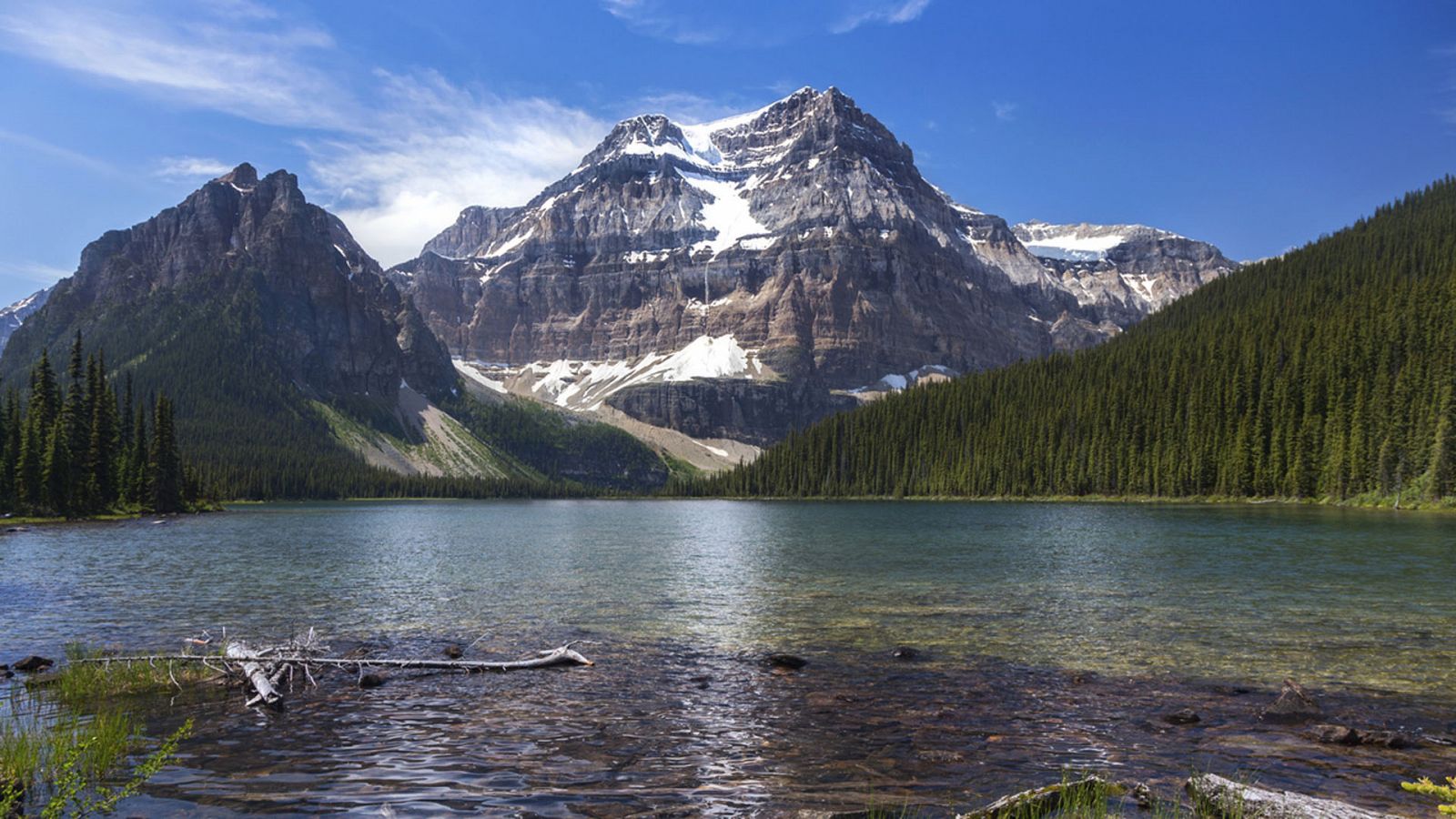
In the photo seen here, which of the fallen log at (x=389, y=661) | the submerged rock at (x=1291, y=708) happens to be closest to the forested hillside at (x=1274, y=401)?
the submerged rock at (x=1291, y=708)

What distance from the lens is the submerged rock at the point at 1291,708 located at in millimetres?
19406

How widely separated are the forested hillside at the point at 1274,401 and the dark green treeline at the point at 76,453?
152 meters

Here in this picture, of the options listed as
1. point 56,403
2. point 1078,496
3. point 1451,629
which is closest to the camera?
point 1451,629

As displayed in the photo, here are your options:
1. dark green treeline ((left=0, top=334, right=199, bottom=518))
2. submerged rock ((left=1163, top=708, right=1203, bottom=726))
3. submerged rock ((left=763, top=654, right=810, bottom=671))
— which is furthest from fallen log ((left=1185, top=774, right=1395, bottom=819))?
dark green treeline ((left=0, top=334, right=199, bottom=518))

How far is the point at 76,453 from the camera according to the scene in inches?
4013

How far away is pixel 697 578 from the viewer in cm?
5138

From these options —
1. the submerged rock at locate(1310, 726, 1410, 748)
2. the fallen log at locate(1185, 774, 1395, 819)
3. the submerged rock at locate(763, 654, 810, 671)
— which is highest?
the fallen log at locate(1185, 774, 1395, 819)

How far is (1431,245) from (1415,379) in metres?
95.7

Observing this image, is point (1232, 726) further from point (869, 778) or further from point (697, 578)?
point (697, 578)

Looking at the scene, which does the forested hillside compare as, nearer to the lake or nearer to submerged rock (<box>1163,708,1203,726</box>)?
the lake

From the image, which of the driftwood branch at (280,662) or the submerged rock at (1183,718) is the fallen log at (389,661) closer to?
the driftwood branch at (280,662)

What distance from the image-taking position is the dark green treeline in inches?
3738

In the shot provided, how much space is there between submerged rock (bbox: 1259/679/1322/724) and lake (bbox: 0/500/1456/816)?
50 centimetres

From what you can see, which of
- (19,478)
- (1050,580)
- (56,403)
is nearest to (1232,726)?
(1050,580)
